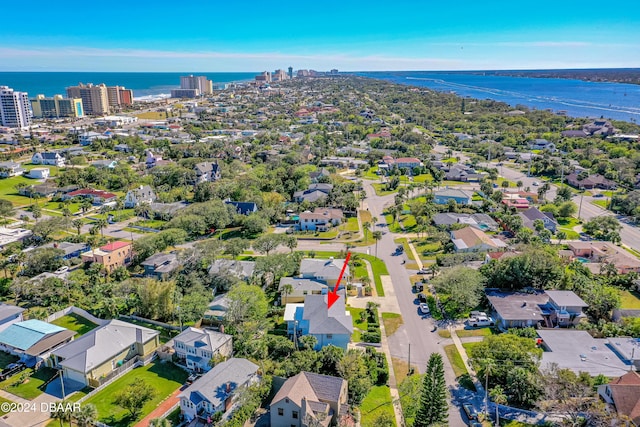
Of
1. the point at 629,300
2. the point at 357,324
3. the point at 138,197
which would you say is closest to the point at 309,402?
the point at 357,324

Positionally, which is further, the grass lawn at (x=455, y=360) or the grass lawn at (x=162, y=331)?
the grass lawn at (x=162, y=331)

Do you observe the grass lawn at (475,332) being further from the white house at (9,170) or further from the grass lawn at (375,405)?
the white house at (9,170)

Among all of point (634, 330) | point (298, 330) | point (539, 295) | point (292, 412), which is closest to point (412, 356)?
point (298, 330)

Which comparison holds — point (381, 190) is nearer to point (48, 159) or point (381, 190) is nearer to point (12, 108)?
point (48, 159)

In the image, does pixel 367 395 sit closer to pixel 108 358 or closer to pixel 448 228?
pixel 108 358

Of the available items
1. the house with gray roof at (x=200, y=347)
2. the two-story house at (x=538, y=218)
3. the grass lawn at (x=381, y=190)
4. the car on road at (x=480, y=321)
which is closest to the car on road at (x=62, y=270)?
the house with gray roof at (x=200, y=347)

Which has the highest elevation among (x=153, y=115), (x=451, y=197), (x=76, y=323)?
(x=153, y=115)

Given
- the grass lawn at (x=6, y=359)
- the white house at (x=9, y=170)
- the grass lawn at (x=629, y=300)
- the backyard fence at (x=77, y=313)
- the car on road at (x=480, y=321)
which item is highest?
the white house at (x=9, y=170)
